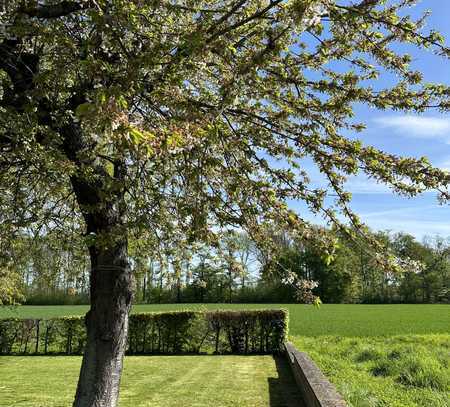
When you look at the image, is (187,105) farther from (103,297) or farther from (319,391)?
(319,391)

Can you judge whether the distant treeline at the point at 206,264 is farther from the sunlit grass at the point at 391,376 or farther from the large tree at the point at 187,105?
the sunlit grass at the point at 391,376

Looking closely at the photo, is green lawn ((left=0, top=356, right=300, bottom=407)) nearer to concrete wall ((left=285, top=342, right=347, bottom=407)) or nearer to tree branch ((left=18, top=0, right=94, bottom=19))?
concrete wall ((left=285, top=342, right=347, bottom=407))

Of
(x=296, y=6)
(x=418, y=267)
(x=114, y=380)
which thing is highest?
(x=296, y=6)

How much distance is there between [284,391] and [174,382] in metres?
2.79

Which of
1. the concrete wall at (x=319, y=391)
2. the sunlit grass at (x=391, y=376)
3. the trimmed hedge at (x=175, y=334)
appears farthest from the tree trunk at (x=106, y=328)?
the trimmed hedge at (x=175, y=334)

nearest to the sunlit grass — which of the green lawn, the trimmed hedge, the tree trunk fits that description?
the green lawn

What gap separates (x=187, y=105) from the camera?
3.44m

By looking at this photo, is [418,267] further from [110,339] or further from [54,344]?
[54,344]

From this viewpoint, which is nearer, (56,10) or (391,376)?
(56,10)

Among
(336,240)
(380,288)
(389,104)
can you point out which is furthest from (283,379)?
(380,288)

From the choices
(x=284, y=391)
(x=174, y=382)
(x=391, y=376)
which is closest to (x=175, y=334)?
(x=174, y=382)

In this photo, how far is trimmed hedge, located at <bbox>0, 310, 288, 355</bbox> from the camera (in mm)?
18844

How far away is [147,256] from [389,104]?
4.31 metres

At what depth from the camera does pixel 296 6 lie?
306 cm
